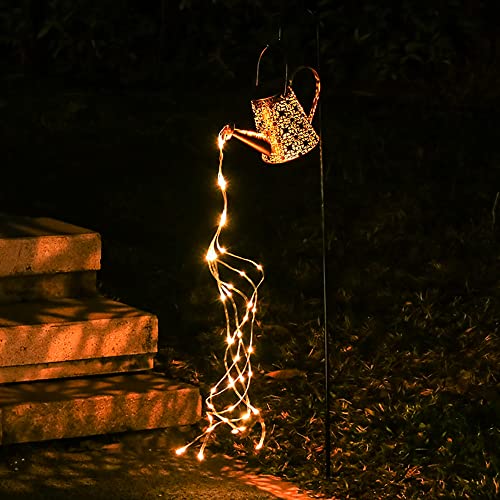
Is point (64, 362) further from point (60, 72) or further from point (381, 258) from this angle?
point (60, 72)

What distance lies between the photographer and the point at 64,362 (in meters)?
6.14

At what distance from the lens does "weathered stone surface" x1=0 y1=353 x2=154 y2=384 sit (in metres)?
6.06

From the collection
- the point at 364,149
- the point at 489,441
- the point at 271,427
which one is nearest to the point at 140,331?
the point at 271,427

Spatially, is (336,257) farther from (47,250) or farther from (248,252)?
(47,250)

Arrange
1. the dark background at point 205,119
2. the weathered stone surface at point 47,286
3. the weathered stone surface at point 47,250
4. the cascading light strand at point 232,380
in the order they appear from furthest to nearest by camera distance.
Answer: the dark background at point 205,119 < the weathered stone surface at point 47,286 < the weathered stone surface at point 47,250 < the cascading light strand at point 232,380

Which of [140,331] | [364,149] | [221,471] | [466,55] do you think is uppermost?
[466,55]

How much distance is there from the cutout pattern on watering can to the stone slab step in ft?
3.98

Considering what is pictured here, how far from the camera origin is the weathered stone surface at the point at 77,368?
19.9 feet

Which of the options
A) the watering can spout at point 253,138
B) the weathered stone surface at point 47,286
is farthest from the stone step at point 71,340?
the watering can spout at point 253,138

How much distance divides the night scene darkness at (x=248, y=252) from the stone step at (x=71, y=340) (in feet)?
0.03

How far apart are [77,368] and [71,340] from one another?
151 millimetres

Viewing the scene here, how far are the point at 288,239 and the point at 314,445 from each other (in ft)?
7.49

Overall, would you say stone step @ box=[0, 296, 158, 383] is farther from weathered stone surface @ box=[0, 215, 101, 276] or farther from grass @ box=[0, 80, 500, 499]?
grass @ box=[0, 80, 500, 499]

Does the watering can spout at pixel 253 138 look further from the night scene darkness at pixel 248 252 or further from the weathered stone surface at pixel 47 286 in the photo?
the weathered stone surface at pixel 47 286
